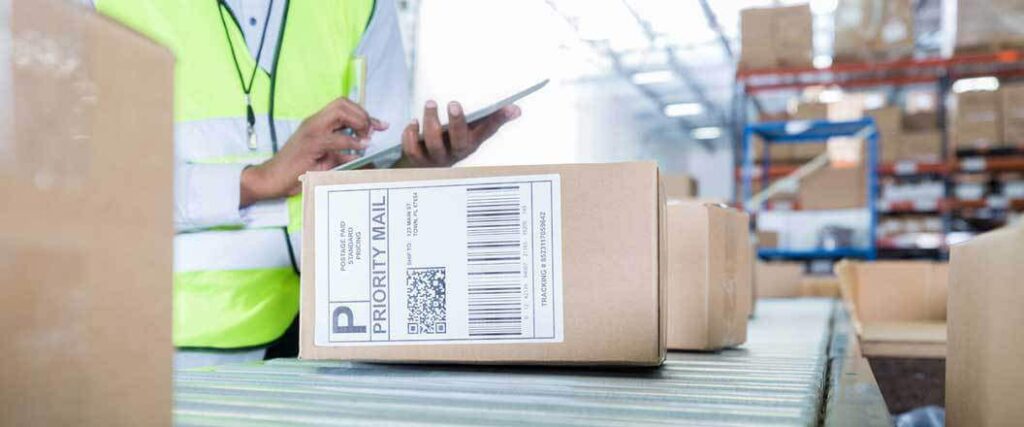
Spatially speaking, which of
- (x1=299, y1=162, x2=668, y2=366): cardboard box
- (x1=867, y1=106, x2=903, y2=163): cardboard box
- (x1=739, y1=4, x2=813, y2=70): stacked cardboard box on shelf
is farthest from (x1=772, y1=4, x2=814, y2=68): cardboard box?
(x1=299, y1=162, x2=668, y2=366): cardboard box

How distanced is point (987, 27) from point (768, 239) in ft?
6.46

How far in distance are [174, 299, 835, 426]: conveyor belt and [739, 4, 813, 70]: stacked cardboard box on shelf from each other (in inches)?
200

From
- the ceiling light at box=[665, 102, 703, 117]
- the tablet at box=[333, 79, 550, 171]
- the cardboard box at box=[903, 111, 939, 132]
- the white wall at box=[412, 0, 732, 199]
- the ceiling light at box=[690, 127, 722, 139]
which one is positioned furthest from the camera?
the ceiling light at box=[690, 127, 722, 139]

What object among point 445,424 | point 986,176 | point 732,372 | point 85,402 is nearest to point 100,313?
point 85,402

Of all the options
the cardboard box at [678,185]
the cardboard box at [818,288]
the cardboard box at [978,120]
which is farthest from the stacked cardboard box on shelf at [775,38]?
the cardboard box at [678,185]

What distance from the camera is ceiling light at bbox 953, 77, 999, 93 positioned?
6.64m

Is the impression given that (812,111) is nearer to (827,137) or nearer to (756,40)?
(827,137)

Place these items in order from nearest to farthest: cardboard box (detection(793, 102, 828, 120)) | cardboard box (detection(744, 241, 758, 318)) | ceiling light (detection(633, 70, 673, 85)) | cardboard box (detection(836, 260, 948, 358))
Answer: cardboard box (detection(744, 241, 758, 318)), cardboard box (detection(836, 260, 948, 358)), cardboard box (detection(793, 102, 828, 120)), ceiling light (detection(633, 70, 673, 85))

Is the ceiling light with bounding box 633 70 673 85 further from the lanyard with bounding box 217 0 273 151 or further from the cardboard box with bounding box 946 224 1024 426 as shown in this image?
the cardboard box with bounding box 946 224 1024 426

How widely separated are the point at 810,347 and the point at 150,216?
1.16 meters

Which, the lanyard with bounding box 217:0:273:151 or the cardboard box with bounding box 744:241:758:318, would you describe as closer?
the lanyard with bounding box 217:0:273:151

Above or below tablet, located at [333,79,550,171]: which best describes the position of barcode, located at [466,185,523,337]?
below

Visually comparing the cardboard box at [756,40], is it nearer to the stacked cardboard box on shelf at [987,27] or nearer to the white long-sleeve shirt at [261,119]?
the stacked cardboard box on shelf at [987,27]

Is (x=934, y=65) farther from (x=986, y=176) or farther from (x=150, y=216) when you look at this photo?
(x=150, y=216)
